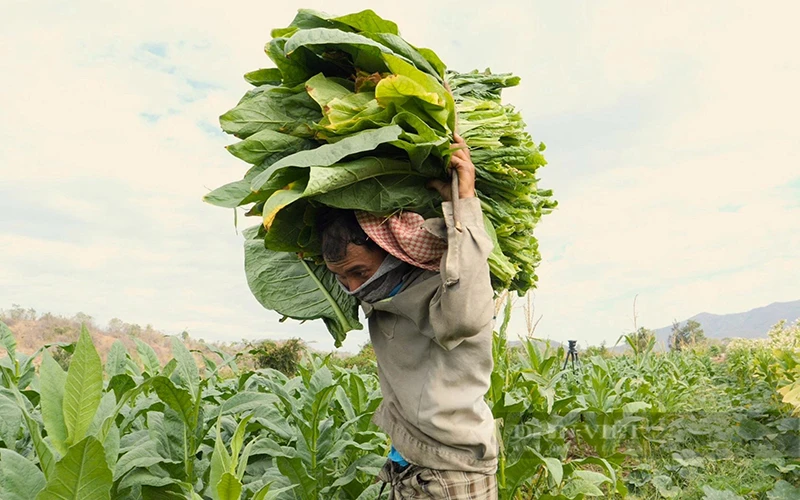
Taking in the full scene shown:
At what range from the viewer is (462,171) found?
Answer: 183cm

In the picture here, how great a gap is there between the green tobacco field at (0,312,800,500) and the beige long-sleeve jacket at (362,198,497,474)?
11.3 inches

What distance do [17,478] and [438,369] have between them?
3.82 feet

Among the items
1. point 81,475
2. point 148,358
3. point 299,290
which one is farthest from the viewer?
point 148,358

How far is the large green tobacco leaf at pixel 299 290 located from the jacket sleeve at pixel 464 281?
537 millimetres

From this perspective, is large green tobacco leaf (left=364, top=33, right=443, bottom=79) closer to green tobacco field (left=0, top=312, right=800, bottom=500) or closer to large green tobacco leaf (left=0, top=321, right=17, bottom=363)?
green tobacco field (left=0, top=312, right=800, bottom=500)

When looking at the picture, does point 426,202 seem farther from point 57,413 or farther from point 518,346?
point 518,346

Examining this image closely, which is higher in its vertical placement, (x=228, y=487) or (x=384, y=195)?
(x=384, y=195)

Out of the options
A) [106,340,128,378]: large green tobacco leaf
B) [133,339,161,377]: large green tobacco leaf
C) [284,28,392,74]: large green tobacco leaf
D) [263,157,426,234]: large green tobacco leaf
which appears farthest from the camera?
[133,339,161,377]: large green tobacco leaf

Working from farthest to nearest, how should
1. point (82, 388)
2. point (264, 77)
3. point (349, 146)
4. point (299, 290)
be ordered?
point (299, 290) < point (264, 77) < point (349, 146) < point (82, 388)

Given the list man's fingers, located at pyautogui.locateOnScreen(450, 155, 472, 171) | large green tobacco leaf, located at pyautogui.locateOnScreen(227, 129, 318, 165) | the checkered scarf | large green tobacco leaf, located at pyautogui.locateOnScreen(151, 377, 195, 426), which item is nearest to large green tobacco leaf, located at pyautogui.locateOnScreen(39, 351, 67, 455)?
large green tobacco leaf, located at pyautogui.locateOnScreen(151, 377, 195, 426)

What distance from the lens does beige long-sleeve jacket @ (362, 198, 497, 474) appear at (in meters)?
1.78

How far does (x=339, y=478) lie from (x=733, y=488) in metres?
3.49

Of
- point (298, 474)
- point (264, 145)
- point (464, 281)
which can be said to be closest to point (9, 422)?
point (298, 474)

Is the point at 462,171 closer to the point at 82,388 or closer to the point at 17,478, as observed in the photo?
the point at 82,388
